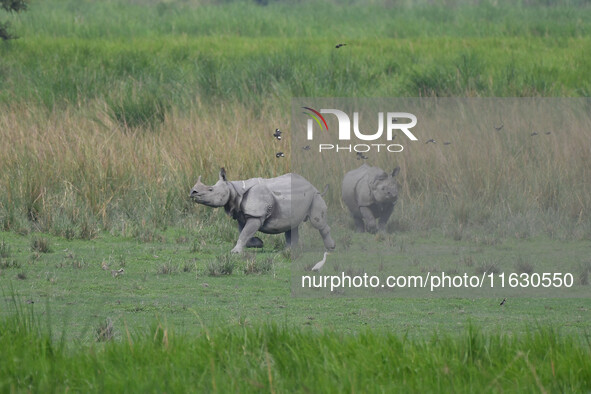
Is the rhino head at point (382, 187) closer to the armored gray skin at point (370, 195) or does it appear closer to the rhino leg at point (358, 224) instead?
the armored gray skin at point (370, 195)

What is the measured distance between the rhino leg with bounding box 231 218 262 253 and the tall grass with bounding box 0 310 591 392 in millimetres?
2628

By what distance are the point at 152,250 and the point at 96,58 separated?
10506 mm

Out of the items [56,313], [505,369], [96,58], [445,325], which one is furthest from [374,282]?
[96,58]

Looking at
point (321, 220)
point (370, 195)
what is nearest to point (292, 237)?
point (321, 220)

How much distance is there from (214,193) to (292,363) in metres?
3.00

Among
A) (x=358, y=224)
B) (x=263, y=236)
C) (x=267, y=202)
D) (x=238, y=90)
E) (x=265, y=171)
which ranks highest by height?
(x=238, y=90)

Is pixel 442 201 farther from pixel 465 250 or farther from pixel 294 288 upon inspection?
pixel 294 288

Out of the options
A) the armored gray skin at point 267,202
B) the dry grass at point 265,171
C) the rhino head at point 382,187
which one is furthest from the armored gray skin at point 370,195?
the dry grass at point 265,171

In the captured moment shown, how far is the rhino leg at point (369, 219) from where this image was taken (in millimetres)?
7254

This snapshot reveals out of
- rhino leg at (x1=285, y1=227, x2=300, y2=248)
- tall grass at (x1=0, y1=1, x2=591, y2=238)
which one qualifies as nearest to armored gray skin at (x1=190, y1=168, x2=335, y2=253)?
rhino leg at (x1=285, y1=227, x2=300, y2=248)

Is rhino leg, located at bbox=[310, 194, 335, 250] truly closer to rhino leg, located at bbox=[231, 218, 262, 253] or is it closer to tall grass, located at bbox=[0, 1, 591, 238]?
rhino leg, located at bbox=[231, 218, 262, 253]

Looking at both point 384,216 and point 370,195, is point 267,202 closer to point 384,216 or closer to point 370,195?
point 370,195

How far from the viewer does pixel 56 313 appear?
5504 mm

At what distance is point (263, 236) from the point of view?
8.05 m
